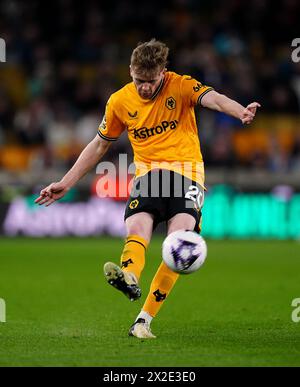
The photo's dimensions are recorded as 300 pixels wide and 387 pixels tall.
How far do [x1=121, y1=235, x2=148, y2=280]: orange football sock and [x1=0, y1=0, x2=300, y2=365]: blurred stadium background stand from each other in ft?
13.4

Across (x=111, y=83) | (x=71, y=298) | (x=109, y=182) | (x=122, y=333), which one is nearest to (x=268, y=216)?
(x=109, y=182)

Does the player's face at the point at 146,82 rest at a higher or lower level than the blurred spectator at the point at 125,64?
lower

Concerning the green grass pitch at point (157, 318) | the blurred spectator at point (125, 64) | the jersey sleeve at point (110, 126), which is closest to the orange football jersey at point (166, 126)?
the jersey sleeve at point (110, 126)

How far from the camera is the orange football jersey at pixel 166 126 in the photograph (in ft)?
23.3

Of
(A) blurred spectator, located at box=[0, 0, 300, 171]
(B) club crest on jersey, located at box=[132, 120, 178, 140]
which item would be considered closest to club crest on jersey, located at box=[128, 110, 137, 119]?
(B) club crest on jersey, located at box=[132, 120, 178, 140]

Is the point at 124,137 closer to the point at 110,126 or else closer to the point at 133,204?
the point at 110,126

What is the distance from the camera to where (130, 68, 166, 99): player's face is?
680 centimetres

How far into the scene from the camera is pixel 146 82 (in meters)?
6.85

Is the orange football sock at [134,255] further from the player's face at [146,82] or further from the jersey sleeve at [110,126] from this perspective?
the player's face at [146,82]

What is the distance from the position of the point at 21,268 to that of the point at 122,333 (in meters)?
5.74

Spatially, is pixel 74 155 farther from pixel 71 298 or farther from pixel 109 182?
pixel 71 298

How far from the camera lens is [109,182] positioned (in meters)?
17.5

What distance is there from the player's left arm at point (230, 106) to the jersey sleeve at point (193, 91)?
0.05m

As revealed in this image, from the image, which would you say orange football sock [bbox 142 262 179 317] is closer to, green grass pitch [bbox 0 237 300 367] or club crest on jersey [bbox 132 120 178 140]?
green grass pitch [bbox 0 237 300 367]
